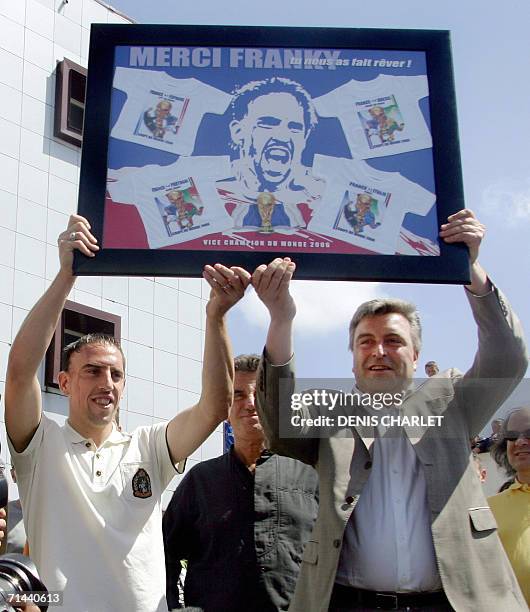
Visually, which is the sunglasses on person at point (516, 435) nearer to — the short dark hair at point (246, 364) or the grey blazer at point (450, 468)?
the grey blazer at point (450, 468)

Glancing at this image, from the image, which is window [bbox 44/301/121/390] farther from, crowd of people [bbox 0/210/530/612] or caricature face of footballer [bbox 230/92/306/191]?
caricature face of footballer [bbox 230/92/306/191]

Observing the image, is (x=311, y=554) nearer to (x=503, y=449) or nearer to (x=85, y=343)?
(x=85, y=343)

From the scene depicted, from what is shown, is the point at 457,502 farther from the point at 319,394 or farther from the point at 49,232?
the point at 49,232

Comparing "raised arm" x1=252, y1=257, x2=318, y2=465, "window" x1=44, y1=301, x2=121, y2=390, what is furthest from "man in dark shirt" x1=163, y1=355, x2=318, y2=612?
"window" x1=44, y1=301, x2=121, y2=390

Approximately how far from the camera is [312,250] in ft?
11.9

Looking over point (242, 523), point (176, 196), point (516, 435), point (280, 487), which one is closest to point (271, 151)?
point (176, 196)

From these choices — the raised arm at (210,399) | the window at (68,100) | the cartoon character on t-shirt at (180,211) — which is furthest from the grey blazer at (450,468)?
the window at (68,100)

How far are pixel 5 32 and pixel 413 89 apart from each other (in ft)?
40.6

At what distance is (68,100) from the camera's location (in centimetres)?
1555

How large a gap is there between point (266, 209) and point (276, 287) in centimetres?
41

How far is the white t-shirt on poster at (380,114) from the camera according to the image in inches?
152

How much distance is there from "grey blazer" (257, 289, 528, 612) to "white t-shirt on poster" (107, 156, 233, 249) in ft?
2.11

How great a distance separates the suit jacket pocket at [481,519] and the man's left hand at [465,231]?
95 cm

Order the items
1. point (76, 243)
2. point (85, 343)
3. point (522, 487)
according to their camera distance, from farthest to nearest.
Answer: point (522, 487) → point (85, 343) → point (76, 243)
